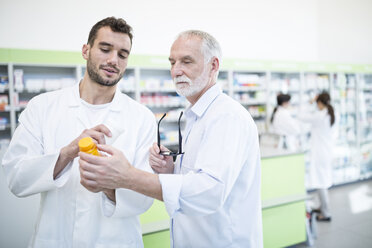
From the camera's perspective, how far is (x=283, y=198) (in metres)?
3.55

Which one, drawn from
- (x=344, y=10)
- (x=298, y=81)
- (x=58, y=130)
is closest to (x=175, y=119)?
(x=298, y=81)

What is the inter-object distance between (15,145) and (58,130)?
0.69ft

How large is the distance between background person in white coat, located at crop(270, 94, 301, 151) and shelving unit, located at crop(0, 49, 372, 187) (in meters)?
0.73

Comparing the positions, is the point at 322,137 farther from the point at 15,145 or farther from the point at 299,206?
the point at 15,145

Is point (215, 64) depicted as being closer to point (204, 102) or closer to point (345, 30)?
point (204, 102)

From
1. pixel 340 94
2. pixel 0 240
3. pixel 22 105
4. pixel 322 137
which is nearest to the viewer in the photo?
pixel 0 240

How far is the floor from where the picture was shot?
13.2 feet

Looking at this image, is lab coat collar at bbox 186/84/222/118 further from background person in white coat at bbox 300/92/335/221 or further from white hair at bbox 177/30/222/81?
background person in white coat at bbox 300/92/335/221

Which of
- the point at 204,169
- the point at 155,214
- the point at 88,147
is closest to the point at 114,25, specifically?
the point at 88,147

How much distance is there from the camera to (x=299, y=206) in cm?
375

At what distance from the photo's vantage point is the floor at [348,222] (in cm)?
404

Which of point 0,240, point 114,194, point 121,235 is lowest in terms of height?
point 0,240

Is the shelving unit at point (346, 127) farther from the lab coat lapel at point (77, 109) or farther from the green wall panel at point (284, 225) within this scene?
the lab coat lapel at point (77, 109)

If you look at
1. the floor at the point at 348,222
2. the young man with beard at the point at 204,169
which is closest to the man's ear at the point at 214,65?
the young man with beard at the point at 204,169
